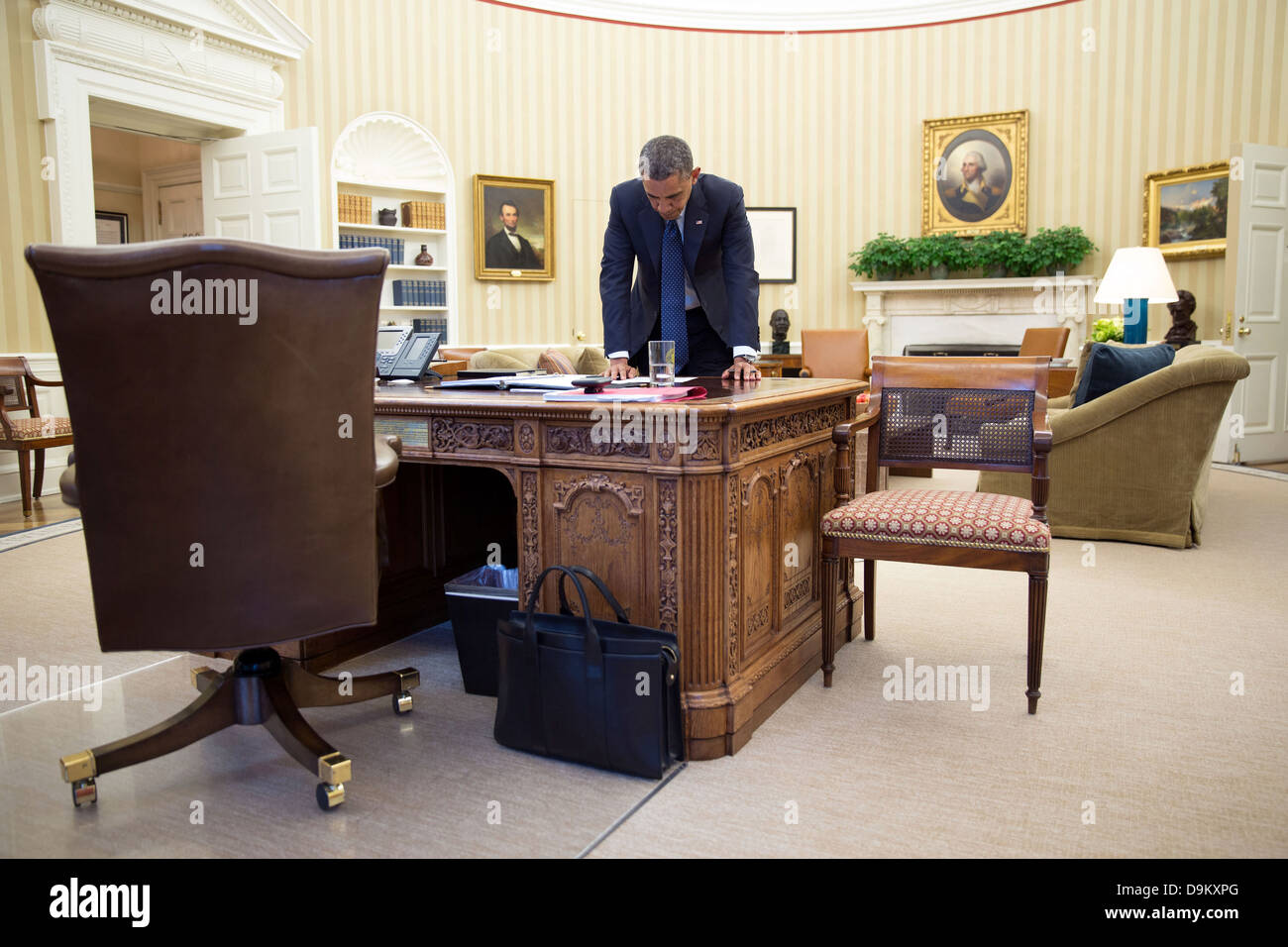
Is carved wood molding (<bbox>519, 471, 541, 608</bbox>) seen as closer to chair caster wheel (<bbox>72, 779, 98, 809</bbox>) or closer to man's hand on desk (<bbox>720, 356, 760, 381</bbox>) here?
man's hand on desk (<bbox>720, 356, 760, 381</bbox>)

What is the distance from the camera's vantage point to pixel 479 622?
9.48ft

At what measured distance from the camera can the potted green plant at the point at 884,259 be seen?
31.3 feet

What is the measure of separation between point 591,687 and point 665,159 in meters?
1.68

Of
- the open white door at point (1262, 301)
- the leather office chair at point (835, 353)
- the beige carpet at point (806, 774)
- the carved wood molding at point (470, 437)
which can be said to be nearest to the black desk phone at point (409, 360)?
the carved wood molding at point (470, 437)

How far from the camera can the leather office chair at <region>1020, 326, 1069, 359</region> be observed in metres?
7.91

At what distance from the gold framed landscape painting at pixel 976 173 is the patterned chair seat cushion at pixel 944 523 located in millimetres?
7286

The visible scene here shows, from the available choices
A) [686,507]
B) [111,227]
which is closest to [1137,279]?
[686,507]

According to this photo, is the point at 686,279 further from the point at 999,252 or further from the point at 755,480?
the point at 999,252

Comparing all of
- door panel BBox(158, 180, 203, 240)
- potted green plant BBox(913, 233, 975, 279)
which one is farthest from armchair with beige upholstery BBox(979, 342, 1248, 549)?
door panel BBox(158, 180, 203, 240)

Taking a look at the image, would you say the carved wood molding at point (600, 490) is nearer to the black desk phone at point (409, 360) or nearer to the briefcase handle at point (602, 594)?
the briefcase handle at point (602, 594)

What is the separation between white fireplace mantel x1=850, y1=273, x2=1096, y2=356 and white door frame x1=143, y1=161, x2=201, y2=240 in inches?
264
